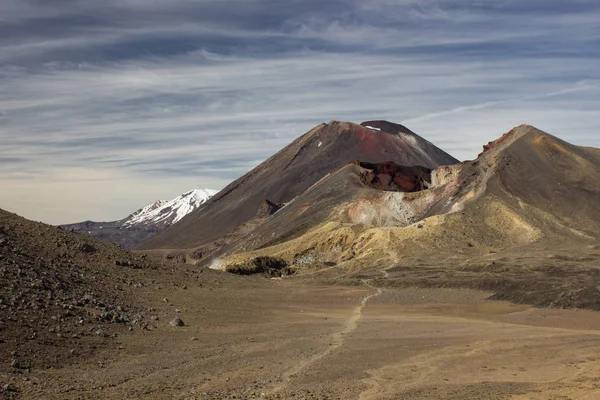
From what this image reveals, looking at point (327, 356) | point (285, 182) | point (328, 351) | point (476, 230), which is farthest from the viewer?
point (285, 182)

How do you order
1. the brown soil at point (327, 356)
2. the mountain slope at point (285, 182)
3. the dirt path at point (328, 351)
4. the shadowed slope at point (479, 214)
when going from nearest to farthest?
1. the brown soil at point (327, 356)
2. the dirt path at point (328, 351)
3. the shadowed slope at point (479, 214)
4. the mountain slope at point (285, 182)

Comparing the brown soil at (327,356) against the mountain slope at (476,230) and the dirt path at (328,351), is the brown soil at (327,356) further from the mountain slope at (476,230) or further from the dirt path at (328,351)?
the mountain slope at (476,230)


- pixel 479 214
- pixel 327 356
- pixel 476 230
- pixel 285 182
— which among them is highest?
pixel 285 182

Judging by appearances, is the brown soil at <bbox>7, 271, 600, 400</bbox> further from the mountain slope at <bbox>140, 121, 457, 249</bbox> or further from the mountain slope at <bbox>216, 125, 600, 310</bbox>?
the mountain slope at <bbox>140, 121, 457, 249</bbox>

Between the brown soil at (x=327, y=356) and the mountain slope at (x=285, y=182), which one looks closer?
the brown soil at (x=327, y=356)

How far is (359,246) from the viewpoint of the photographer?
86.3 meters

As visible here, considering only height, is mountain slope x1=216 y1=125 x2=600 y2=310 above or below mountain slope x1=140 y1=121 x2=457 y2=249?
below

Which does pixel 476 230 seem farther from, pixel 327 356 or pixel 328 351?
pixel 327 356

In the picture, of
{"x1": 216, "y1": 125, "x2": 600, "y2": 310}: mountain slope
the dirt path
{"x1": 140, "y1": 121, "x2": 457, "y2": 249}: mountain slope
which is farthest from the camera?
{"x1": 140, "y1": 121, "x2": 457, "y2": 249}: mountain slope

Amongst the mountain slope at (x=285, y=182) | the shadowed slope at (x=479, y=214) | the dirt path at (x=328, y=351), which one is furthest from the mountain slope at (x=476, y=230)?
the mountain slope at (x=285, y=182)

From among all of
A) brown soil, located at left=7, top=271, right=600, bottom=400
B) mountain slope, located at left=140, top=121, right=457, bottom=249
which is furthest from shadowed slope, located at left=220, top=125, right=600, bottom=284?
mountain slope, located at left=140, top=121, right=457, bottom=249

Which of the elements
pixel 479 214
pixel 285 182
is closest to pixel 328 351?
pixel 479 214

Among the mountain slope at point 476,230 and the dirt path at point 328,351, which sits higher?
the mountain slope at point 476,230

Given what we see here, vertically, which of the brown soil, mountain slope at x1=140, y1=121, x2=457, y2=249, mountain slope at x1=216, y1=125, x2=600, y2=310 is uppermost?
mountain slope at x1=140, y1=121, x2=457, y2=249
